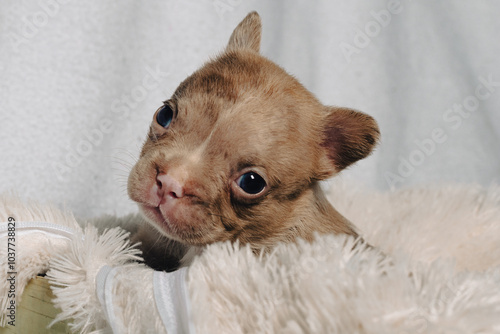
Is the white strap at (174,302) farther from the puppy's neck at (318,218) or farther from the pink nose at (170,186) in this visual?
the puppy's neck at (318,218)

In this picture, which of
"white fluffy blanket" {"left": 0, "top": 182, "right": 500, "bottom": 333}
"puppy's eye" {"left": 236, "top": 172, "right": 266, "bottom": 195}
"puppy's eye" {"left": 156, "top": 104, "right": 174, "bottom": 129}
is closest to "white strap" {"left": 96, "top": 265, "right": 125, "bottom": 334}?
"white fluffy blanket" {"left": 0, "top": 182, "right": 500, "bottom": 333}

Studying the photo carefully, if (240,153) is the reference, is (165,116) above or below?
above

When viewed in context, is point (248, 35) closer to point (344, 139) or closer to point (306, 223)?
point (344, 139)

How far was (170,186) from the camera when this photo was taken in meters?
1.75

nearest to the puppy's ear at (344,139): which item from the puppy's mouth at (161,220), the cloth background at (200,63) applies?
the puppy's mouth at (161,220)

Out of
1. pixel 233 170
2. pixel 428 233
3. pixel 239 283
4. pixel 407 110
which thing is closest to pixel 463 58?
pixel 407 110

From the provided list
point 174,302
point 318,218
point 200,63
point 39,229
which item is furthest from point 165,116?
point 200,63

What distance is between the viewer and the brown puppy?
1806 millimetres

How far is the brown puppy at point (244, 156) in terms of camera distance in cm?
181

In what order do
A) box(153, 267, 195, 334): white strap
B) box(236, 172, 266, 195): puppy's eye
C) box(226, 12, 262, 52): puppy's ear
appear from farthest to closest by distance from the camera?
box(226, 12, 262, 52): puppy's ear < box(236, 172, 266, 195): puppy's eye < box(153, 267, 195, 334): white strap

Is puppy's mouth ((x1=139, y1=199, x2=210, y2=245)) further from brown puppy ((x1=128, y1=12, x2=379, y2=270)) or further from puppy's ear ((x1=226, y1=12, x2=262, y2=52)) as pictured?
puppy's ear ((x1=226, y1=12, x2=262, y2=52))

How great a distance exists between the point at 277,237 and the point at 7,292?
936 millimetres

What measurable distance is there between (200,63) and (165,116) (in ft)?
5.99

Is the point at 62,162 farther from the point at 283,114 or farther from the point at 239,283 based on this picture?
the point at 239,283
